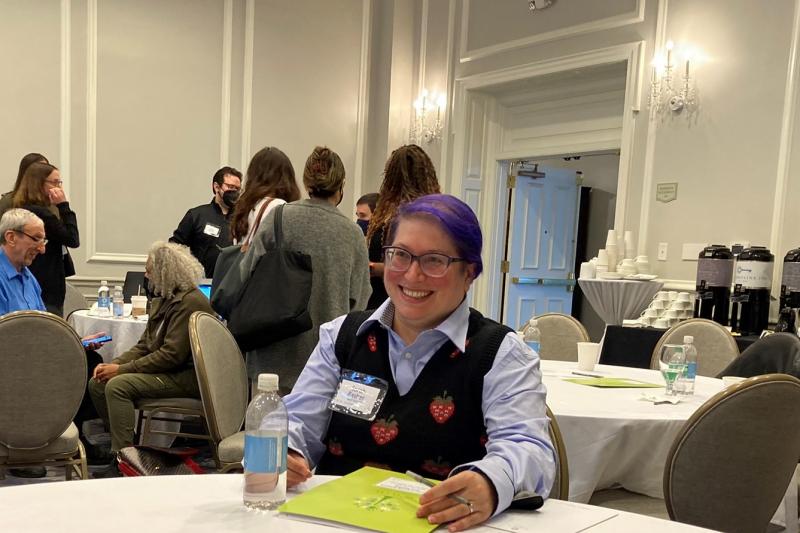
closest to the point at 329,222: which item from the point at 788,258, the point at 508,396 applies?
the point at 508,396

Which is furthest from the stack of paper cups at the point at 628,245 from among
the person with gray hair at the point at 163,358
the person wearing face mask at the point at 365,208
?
the person with gray hair at the point at 163,358

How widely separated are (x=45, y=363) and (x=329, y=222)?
112 centimetres

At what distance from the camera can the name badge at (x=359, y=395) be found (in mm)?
1300

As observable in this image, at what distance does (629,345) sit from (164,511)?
3.65 m

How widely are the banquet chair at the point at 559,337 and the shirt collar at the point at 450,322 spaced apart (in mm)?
2305

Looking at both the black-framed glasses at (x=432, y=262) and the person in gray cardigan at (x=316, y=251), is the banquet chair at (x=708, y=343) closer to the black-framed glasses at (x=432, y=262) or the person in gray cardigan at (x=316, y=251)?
the person in gray cardigan at (x=316, y=251)

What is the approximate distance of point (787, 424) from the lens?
167cm

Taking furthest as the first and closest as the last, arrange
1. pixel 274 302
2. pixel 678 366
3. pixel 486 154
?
pixel 486 154 → pixel 274 302 → pixel 678 366

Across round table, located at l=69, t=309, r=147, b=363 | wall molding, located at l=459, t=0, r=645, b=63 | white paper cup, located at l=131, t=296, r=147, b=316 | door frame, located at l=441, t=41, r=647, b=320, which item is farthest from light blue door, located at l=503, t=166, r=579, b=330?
round table, located at l=69, t=309, r=147, b=363

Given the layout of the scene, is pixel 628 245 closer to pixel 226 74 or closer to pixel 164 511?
pixel 226 74

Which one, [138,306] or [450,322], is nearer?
[450,322]

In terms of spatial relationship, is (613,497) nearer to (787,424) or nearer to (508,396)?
(787,424)

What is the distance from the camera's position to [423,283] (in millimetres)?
1329

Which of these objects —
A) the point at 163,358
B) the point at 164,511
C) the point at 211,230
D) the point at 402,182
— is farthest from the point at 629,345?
the point at 164,511
